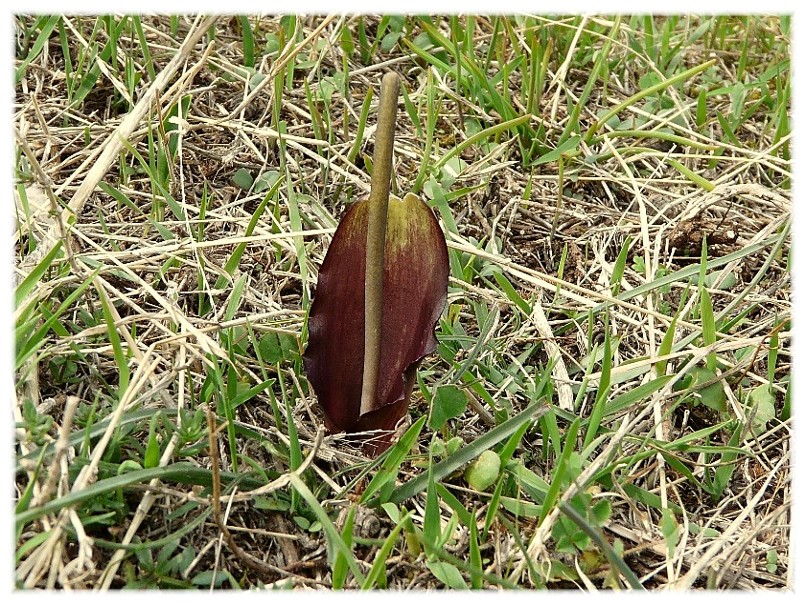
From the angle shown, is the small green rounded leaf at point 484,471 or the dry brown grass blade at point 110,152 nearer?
the small green rounded leaf at point 484,471

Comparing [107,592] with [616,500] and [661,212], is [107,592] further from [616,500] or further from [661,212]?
[661,212]

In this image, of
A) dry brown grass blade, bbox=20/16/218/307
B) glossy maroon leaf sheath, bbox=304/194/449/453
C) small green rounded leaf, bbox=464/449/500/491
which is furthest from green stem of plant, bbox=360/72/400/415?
dry brown grass blade, bbox=20/16/218/307

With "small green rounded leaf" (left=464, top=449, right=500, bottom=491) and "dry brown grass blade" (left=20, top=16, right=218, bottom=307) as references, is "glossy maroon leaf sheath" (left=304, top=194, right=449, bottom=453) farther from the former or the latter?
"dry brown grass blade" (left=20, top=16, right=218, bottom=307)

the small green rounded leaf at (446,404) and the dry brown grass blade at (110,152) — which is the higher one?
the dry brown grass blade at (110,152)

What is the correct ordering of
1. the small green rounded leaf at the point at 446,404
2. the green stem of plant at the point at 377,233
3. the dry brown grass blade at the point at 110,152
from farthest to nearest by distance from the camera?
the dry brown grass blade at the point at 110,152 → the small green rounded leaf at the point at 446,404 → the green stem of plant at the point at 377,233

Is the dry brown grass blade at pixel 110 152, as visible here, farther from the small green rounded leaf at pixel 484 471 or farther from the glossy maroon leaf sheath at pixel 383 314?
the small green rounded leaf at pixel 484 471

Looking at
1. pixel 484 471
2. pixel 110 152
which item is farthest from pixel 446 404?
pixel 110 152

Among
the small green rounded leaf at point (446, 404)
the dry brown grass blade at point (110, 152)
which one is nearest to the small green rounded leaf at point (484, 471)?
the small green rounded leaf at point (446, 404)
